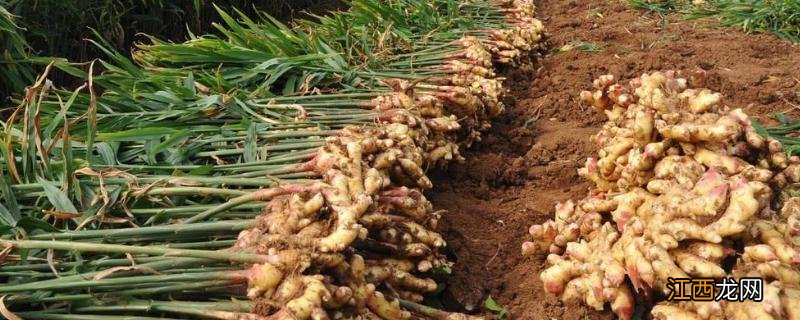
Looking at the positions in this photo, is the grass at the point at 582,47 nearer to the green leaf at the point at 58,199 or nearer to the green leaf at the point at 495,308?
the green leaf at the point at 495,308

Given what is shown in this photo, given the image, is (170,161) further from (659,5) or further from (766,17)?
(659,5)

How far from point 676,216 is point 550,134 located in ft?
4.99

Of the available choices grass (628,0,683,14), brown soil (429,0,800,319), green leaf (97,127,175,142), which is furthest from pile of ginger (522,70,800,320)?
grass (628,0,683,14)

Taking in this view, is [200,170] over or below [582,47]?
over

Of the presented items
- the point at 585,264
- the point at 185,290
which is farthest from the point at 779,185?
the point at 185,290

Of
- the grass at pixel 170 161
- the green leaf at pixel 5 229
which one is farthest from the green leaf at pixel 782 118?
the green leaf at pixel 5 229

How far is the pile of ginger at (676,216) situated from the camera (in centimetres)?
158

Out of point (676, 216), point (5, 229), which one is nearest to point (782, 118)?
point (676, 216)

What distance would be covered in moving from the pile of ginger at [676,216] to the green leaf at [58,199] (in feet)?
4.18

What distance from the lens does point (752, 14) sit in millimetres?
4723

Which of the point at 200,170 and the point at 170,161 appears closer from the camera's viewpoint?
the point at 200,170

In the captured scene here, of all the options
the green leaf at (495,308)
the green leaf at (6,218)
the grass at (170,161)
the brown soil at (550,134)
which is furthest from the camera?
the brown soil at (550,134)

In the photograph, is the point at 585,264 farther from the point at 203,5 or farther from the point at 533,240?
the point at 203,5

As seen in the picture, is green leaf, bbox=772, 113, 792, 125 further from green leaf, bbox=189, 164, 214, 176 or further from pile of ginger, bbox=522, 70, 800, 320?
green leaf, bbox=189, 164, 214, 176
